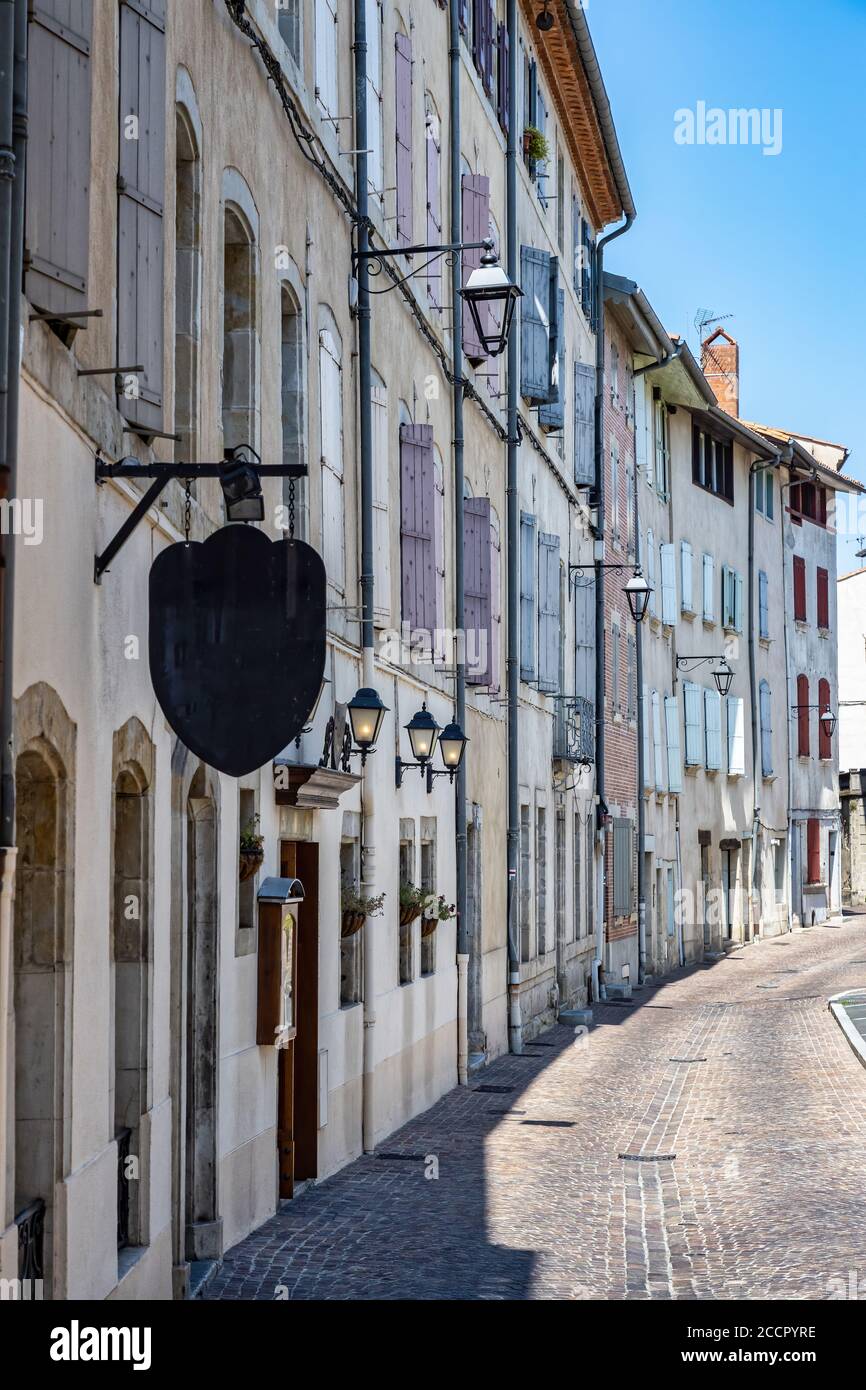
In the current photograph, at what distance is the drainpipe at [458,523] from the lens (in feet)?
60.4

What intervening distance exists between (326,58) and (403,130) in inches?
115

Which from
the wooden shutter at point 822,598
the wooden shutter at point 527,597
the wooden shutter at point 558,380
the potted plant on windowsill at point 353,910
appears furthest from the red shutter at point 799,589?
the potted plant on windowsill at point 353,910

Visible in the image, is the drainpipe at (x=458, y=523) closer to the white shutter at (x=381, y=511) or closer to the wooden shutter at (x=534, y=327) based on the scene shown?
the white shutter at (x=381, y=511)

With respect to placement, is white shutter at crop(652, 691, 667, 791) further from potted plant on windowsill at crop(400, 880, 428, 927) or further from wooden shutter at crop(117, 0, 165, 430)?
wooden shutter at crop(117, 0, 165, 430)

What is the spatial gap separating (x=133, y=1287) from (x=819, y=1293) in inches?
138

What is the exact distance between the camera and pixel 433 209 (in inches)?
701

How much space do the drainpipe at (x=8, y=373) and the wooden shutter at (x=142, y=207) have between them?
1.82m

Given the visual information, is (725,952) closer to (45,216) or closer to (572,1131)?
(572,1131)

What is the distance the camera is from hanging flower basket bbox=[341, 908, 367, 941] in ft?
45.5

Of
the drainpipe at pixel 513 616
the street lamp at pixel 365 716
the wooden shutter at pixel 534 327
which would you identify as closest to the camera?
the street lamp at pixel 365 716

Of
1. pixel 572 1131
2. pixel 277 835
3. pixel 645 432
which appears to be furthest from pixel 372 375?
pixel 645 432

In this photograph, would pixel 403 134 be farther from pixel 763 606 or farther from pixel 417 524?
pixel 763 606

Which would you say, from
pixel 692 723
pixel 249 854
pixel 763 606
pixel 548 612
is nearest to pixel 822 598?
pixel 763 606

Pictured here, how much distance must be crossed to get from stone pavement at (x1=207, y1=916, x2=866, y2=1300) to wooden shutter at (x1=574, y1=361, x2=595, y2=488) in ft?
32.5
